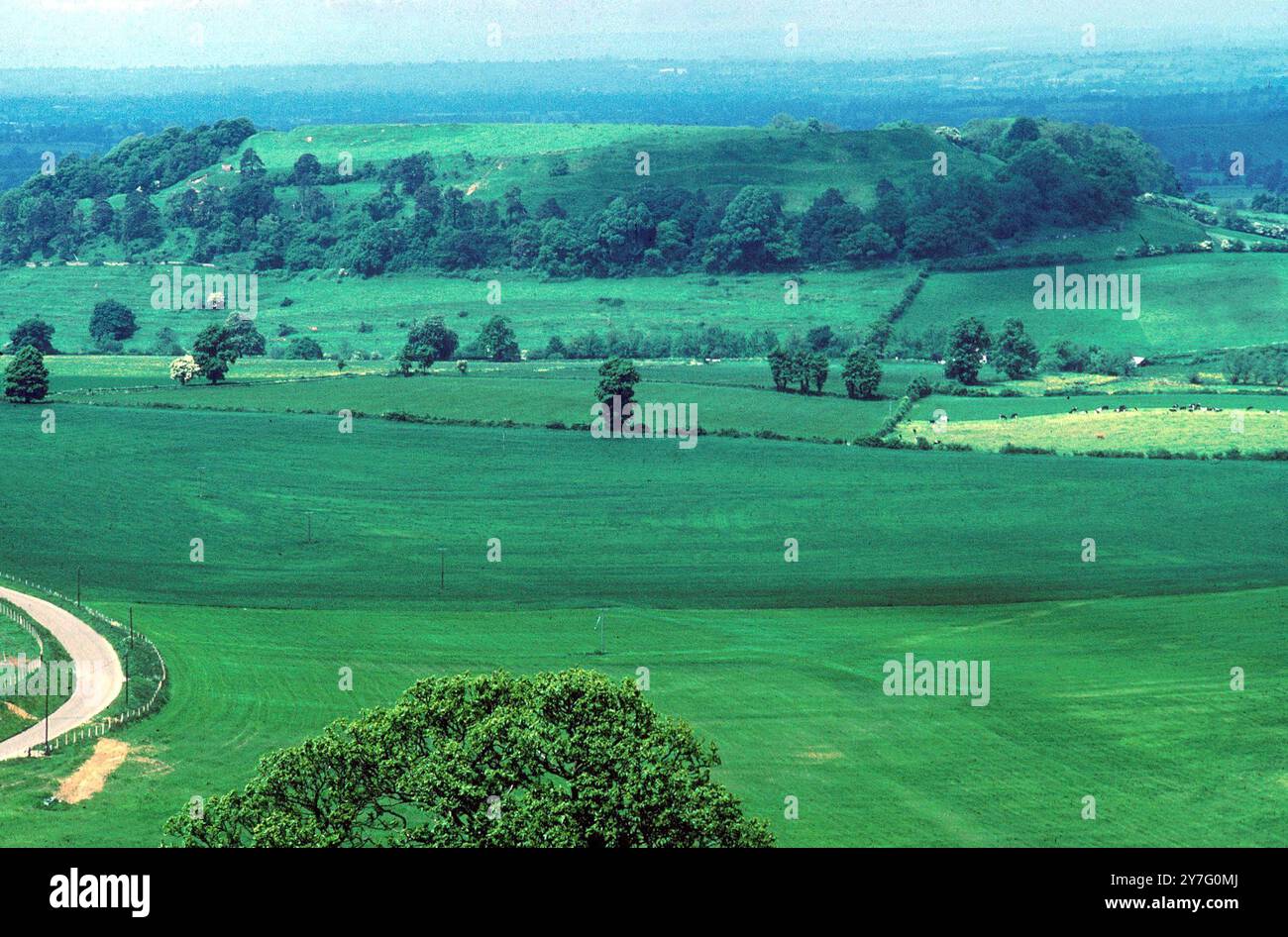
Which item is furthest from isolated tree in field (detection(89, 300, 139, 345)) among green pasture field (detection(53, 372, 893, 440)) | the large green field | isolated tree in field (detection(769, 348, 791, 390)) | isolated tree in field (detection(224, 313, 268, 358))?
isolated tree in field (detection(769, 348, 791, 390))

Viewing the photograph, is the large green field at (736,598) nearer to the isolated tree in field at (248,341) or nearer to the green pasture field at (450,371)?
the green pasture field at (450,371)

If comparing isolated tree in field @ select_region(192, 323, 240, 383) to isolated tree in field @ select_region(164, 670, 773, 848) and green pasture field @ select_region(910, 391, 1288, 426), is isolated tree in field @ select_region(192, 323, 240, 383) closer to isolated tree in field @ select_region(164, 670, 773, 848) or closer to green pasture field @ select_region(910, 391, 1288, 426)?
green pasture field @ select_region(910, 391, 1288, 426)

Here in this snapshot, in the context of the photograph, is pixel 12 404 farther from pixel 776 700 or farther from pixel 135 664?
pixel 776 700

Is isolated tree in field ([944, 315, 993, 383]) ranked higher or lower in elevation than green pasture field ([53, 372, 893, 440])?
higher

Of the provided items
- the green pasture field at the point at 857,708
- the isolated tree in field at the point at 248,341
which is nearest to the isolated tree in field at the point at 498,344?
the isolated tree in field at the point at 248,341

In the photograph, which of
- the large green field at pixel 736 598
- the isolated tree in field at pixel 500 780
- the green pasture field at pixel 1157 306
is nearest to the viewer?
the isolated tree in field at pixel 500 780
